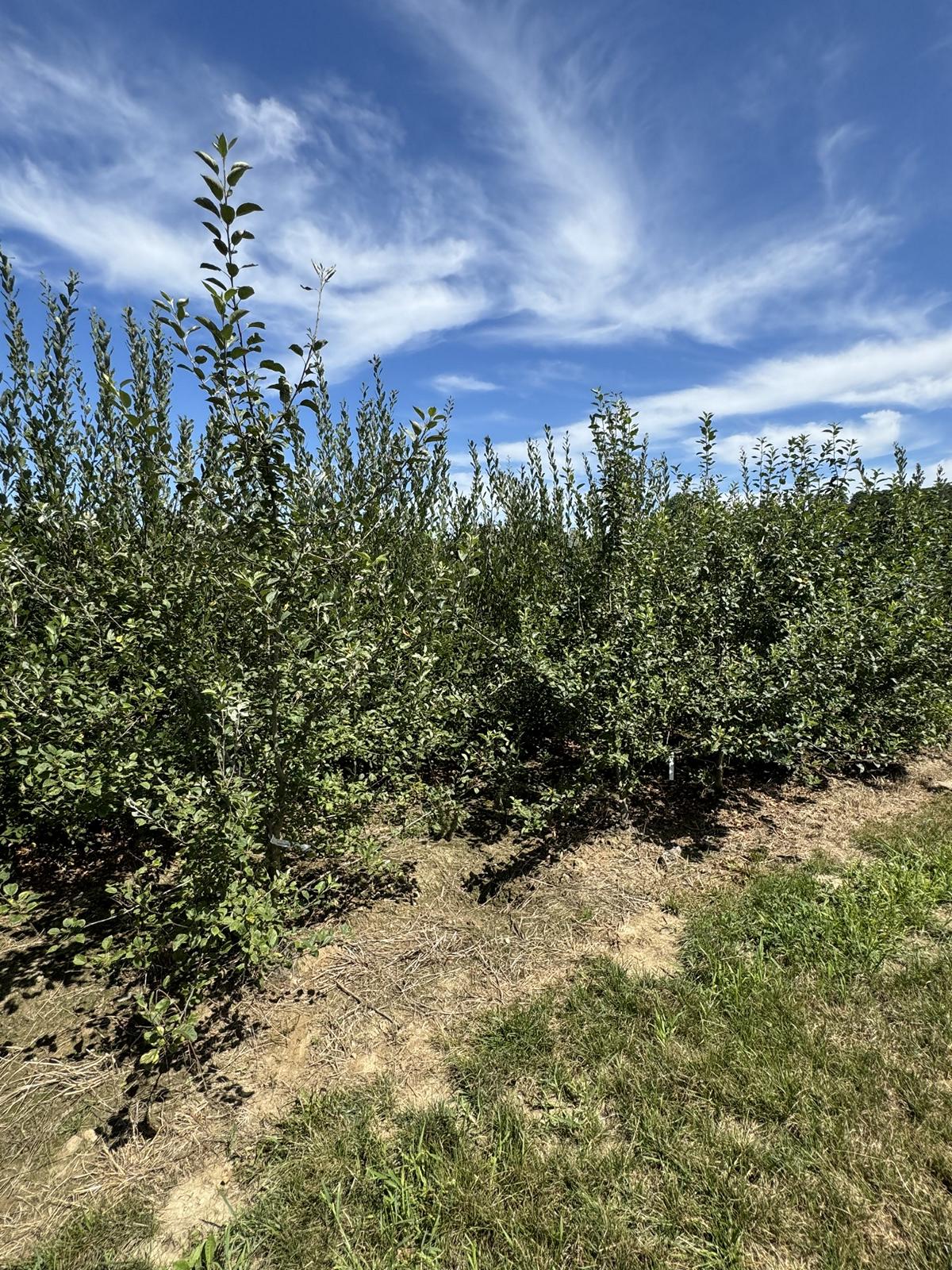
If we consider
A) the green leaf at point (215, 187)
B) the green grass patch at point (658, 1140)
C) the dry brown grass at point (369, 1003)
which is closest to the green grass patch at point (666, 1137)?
the green grass patch at point (658, 1140)

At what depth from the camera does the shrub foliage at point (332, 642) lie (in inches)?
102

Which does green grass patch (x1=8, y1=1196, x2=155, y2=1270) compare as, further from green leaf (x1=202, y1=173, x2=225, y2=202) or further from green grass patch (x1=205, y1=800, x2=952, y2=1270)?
green leaf (x1=202, y1=173, x2=225, y2=202)

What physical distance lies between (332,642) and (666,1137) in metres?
2.36

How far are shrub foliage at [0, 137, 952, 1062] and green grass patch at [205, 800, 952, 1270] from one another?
2.74 ft

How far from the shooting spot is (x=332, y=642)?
2.84m

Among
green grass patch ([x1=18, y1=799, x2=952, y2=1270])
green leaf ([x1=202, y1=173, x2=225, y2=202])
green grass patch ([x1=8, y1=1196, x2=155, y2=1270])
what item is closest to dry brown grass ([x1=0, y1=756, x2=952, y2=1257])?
green grass patch ([x1=8, y1=1196, x2=155, y2=1270])

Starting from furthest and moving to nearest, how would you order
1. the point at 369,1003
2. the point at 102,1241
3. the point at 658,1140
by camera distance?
the point at 369,1003, the point at 658,1140, the point at 102,1241

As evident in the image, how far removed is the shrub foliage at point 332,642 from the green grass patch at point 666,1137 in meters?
0.84

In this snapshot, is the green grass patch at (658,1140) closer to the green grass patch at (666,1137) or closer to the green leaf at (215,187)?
the green grass patch at (666,1137)

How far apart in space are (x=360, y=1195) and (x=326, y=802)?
58.8 inches

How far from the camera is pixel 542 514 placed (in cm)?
602

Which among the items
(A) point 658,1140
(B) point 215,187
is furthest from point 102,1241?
(B) point 215,187

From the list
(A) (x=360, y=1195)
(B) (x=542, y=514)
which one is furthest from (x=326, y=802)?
(B) (x=542, y=514)

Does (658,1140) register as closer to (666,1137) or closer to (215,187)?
(666,1137)
